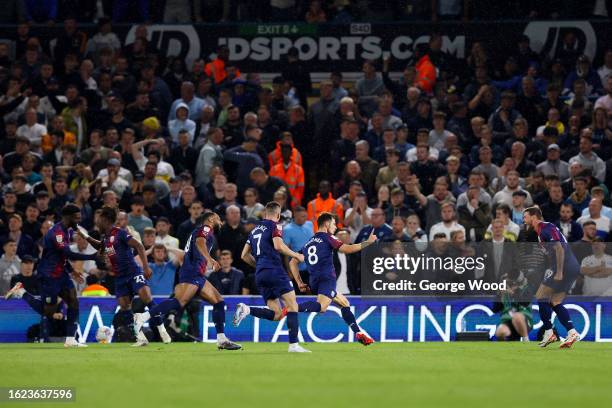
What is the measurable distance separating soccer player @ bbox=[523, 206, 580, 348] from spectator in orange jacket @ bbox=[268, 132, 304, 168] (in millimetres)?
6582

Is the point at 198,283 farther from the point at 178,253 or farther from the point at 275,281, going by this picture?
the point at 178,253

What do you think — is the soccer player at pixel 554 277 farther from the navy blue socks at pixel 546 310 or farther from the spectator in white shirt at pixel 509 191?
the spectator in white shirt at pixel 509 191

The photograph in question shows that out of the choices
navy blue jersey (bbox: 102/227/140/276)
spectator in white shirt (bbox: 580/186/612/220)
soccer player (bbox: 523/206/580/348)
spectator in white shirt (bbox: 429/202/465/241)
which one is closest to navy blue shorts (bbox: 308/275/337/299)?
navy blue jersey (bbox: 102/227/140/276)

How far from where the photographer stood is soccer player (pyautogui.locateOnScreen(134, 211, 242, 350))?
1802cm

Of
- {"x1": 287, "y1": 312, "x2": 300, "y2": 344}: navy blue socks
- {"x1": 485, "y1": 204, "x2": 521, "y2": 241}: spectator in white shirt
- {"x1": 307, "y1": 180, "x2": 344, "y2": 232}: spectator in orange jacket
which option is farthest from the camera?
{"x1": 307, "y1": 180, "x2": 344, "y2": 232}: spectator in orange jacket

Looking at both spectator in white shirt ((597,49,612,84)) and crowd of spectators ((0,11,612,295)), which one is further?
spectator in white shirt ((597,49,612,84))

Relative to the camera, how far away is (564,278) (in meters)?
18.7

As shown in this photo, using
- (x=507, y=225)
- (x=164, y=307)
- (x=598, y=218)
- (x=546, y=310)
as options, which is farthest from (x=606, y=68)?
(x=164, y=307)

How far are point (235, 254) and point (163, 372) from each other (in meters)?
8.32

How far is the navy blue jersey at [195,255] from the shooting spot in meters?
18.1

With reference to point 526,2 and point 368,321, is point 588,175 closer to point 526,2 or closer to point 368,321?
point 368,321

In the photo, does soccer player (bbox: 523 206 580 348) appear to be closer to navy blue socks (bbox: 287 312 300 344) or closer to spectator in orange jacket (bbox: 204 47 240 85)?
navy blue socks (bbox: 287 312 300 344)

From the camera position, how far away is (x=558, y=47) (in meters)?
27.5

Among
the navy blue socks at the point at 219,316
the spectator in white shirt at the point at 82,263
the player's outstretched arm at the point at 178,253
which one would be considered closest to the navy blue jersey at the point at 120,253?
the navy blue socks at the point at 219,316
